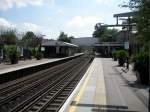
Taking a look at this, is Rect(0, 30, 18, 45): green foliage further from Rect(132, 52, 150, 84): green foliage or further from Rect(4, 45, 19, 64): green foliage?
Rect(132, 52, 150, 84): green foliage

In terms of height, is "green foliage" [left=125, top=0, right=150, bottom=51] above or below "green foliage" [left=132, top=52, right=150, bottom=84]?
above

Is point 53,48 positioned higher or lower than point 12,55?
higher

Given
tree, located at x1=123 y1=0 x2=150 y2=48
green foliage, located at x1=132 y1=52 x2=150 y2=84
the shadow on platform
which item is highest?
tree, located at x1=123 y1=0 x2=150 y2=48

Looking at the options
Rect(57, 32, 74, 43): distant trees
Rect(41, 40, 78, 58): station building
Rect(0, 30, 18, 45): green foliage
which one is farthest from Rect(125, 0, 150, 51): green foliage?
Rect(57, 32, 74, 43): distant trees

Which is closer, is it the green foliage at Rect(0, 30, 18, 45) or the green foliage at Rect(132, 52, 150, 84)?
the green foliage at Rect(132, 52, 150, 84)

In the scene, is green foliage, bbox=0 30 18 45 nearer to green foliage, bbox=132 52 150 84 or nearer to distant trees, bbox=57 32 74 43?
distant trees, bbox=57 32 74 43

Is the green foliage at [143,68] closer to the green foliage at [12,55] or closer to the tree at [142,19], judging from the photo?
the tree at [142,19]

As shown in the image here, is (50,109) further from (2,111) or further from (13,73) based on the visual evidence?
(13,73)

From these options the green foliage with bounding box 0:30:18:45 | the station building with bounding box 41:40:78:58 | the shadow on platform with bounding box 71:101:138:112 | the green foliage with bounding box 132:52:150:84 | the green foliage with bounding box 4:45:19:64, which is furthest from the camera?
the green foliage with bounding box 0:30:18:45

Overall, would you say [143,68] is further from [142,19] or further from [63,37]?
[63,37]

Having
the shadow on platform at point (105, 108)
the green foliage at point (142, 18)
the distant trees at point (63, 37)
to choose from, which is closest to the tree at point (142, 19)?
Answer: the green foliage at point (142, 18)

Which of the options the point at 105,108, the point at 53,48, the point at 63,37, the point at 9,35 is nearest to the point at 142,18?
the point at 105,108

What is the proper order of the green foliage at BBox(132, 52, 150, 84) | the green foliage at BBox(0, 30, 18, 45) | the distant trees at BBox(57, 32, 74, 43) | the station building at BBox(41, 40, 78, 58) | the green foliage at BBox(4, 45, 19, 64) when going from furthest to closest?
the distant trees at BBox(57, 32, 74, 43) < the green foliage at BBox(0, 30, 18, 45) < the station building at BBox(41, 40, 78, 58) < the green foliage at BBox(4, 45, 19, 64) < the green foliage at BBox(132, 52, 150, 84)

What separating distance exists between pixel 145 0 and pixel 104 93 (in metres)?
8.12
